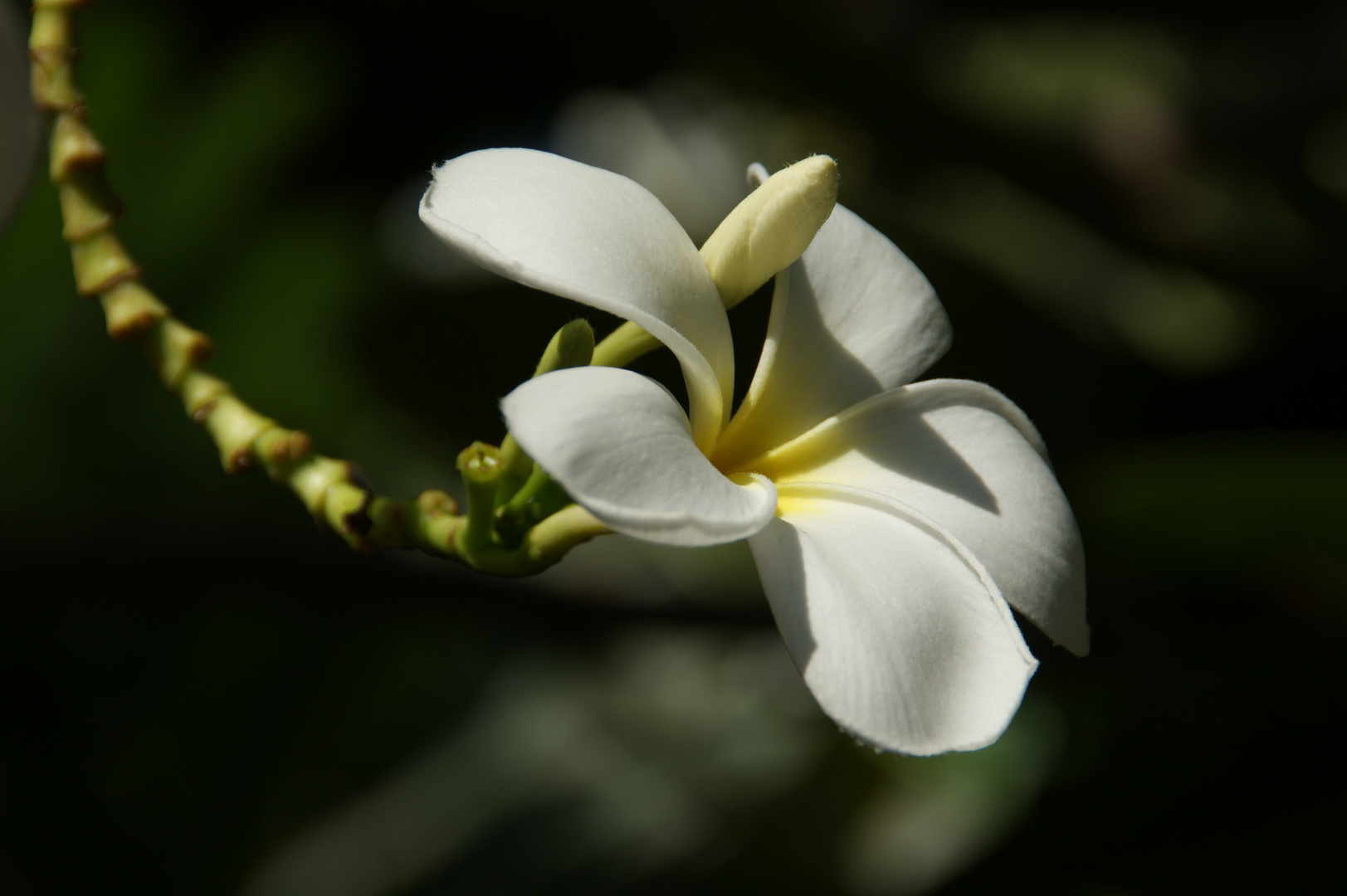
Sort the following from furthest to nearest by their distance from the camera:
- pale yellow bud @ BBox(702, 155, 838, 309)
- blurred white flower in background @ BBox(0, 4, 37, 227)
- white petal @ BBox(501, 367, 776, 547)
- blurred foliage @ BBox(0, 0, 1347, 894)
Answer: blurred foliage @ BBox(0, 0, 1347, 894)
blurred white flower in background @ BBox(0, 4, 37, 227)
pale yellow bud @ BBox(702, 155, 838, 309)
white petal @ BBox(501, 367, 776, 547)

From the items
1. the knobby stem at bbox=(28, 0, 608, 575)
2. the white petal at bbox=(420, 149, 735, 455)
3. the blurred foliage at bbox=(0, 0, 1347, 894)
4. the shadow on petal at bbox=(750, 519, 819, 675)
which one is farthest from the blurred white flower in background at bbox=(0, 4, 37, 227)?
the blurred foliage at bbox=(0, 0, 1347, 894)

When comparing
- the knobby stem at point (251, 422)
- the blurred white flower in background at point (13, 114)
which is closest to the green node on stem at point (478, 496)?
the knobby stem at point (251, 422)

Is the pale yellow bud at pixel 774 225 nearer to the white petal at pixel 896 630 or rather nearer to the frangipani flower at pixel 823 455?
the frangipani flower at pixel 823 455

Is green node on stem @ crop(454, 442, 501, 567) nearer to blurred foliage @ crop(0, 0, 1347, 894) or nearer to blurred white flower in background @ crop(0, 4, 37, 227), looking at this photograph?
blurred white flower in background @ crop(0, 4, 37, 227)

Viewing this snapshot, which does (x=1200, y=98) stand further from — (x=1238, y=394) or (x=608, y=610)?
(x=608, y=610)

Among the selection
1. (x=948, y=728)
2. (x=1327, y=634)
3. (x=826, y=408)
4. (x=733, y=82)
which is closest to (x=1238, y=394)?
(x=1327, y=634)

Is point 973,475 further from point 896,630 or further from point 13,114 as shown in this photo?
point 13,114
